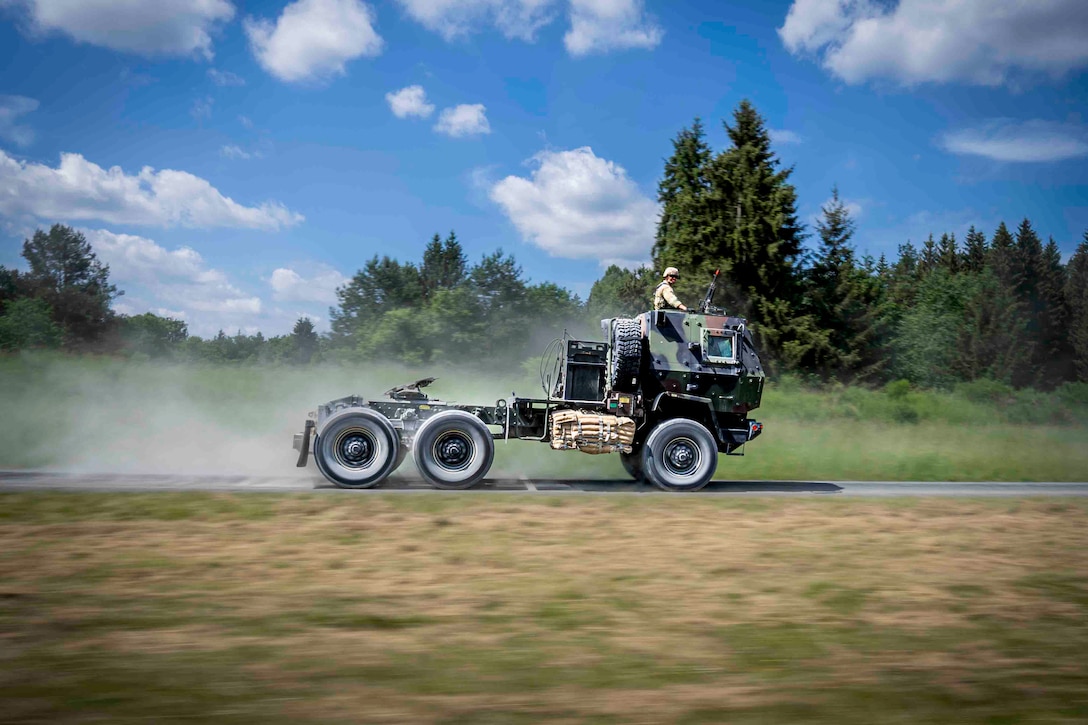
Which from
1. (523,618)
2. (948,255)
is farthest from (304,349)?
(948,255)

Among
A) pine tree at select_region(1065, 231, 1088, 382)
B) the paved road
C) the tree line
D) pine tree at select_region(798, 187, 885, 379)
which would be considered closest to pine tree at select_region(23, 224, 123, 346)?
the tree line

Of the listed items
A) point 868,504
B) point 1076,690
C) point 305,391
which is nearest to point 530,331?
point 305,391

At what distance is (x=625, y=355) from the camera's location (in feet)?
46.3

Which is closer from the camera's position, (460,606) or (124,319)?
(460,606)

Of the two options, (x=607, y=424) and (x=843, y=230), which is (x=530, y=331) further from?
A: (x=607, y=424)

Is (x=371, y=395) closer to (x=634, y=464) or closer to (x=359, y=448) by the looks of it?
(x=634, y=464)

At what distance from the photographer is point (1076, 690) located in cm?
491

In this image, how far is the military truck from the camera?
44.3ft

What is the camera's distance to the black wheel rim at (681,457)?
14.4m

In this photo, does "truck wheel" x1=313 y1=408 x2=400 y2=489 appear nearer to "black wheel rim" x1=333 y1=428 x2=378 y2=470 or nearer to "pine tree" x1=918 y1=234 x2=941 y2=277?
"black wheel rim" x1=333 y1=428 x2=378 y2=470

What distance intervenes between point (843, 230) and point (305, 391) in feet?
92.8

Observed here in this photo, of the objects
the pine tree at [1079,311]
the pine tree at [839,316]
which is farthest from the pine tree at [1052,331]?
the pine tree at [839,316]

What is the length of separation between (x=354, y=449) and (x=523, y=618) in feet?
25.7

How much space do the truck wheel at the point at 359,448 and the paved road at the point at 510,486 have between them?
30 cm
